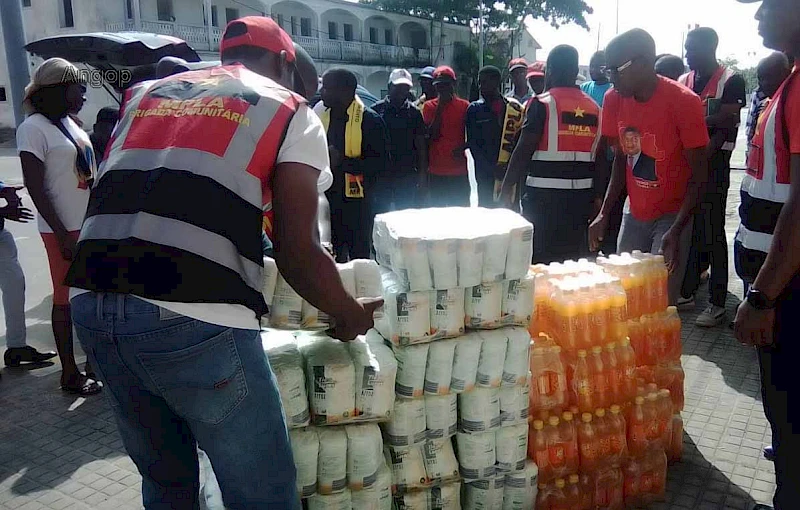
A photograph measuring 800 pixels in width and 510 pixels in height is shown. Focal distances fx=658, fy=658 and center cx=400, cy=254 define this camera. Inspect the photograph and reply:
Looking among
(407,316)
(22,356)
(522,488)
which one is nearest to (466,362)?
(407,316)

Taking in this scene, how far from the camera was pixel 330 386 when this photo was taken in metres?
2.46

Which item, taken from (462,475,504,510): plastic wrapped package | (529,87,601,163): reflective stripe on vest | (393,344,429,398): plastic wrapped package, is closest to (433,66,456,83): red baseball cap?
(529,87,601,163): reflective stripe on vest

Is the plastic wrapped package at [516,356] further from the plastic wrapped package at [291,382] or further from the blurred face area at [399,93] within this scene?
the blurred face area at [399,93]

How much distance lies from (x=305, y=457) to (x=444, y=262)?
897 mm

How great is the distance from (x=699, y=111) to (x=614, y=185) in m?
0.73

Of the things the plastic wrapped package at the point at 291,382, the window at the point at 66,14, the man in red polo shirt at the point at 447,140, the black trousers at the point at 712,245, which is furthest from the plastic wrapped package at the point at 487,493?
the window at the point at 66,14

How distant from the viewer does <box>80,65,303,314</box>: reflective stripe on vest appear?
1638 millimetres

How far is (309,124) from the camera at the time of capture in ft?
5.93

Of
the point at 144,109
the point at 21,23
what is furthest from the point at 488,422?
the point at 21,23

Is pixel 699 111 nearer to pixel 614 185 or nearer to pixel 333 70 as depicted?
pixel 614 185

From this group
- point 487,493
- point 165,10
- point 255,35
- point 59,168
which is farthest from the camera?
point 165,10

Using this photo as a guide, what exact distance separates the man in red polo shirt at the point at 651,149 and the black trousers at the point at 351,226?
1.92 m

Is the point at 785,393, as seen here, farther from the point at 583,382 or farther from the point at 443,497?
the point at 443,497

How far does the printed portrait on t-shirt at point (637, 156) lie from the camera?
4.10m
